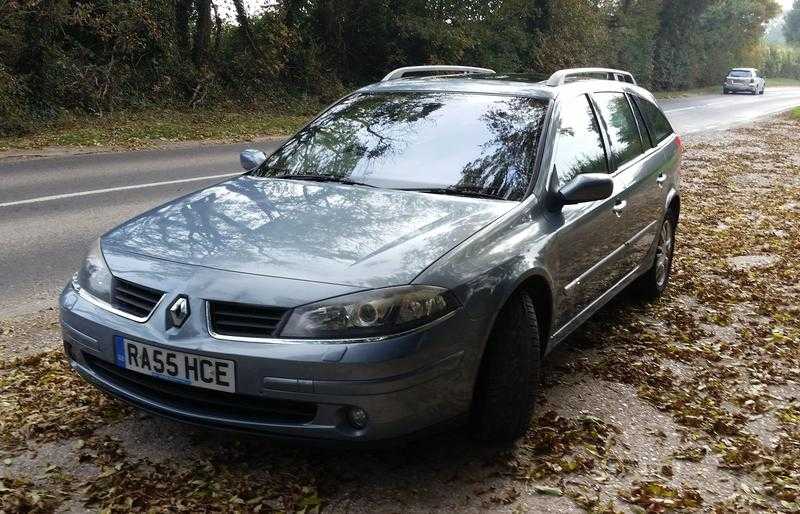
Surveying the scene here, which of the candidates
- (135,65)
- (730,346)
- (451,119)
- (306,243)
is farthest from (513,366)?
(135,65)

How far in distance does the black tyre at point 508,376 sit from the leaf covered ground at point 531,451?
0.17 metres

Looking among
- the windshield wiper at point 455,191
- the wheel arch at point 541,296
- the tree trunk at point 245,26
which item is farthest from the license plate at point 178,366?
the tree trunk at point 245,26

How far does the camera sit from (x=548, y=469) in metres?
3.66

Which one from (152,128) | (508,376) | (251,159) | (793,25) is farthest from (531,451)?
(793,25)

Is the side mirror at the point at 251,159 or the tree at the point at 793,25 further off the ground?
the tree at the point at 793,25

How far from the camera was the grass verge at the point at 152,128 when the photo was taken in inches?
613

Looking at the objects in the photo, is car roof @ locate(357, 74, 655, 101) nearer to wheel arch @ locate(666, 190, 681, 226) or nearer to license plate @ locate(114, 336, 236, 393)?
wheel arch @ locate(666, 190, 681, 226)

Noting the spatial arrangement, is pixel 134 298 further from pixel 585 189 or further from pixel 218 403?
pixel 585 189

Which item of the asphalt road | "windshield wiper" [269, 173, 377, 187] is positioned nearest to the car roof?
"windshield wiper" [269, 173, 377, 187]

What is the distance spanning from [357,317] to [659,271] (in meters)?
3.81

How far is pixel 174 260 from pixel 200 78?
19570 millimetres

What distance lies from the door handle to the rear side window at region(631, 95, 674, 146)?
1.24 metres

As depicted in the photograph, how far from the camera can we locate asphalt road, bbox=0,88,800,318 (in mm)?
6473

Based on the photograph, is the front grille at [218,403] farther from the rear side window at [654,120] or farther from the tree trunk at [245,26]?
the tree trunk at [245,26]
